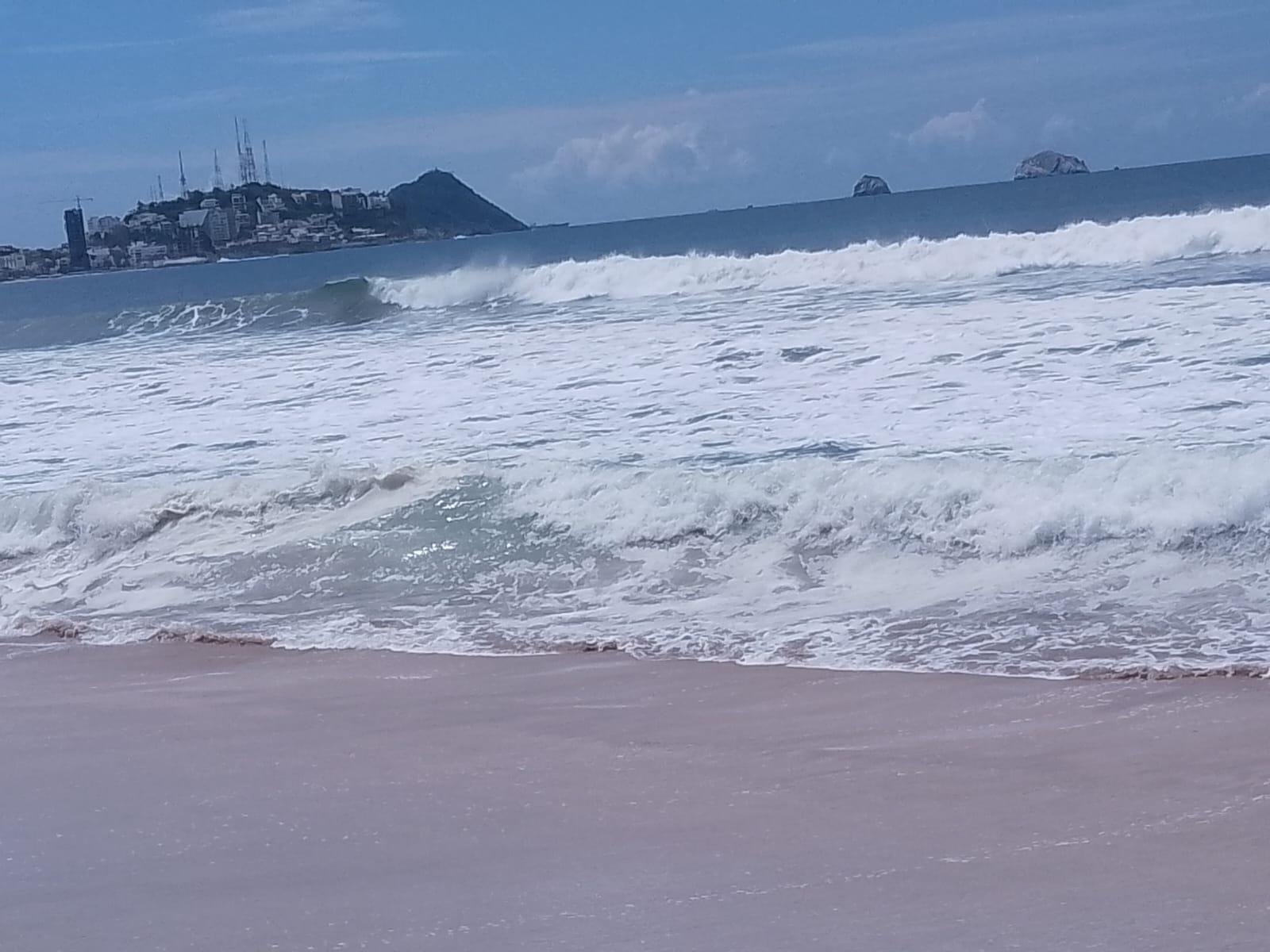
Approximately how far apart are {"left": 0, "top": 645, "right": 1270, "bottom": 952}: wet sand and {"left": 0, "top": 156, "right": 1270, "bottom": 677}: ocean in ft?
1.81

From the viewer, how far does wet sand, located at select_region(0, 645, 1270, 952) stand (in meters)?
2.98

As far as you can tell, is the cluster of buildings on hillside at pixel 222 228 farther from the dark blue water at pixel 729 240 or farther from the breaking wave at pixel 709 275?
the breaking wave at pixel 709 275

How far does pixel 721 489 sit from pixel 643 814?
3.69 metres

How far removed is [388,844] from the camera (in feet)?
11.7

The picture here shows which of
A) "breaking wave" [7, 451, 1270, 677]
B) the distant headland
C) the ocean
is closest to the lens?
"breaking wave" [7, 451, 1270, 677]

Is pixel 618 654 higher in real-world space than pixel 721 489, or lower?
lower

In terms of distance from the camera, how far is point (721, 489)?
7254mm

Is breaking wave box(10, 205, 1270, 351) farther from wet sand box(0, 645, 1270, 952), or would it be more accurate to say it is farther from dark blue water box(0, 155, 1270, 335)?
wet sand box(0, 645, 1270, 952)

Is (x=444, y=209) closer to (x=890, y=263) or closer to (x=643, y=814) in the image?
(x=890, y=263)

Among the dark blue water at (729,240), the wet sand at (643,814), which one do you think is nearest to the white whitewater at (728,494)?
the wet sand at (643,814)

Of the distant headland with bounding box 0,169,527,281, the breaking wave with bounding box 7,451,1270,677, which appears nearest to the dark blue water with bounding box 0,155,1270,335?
the distant headland with bounding box 0,169,527,281

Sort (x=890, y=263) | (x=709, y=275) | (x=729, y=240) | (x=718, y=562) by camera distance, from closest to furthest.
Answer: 1. (x=718, y=562)
2. (x=890, y=263)
3. (x=709, y=275)
4. (x=729, y=240)

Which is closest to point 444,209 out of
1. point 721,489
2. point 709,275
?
point 709,275

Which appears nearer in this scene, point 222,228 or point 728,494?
point 728,494
